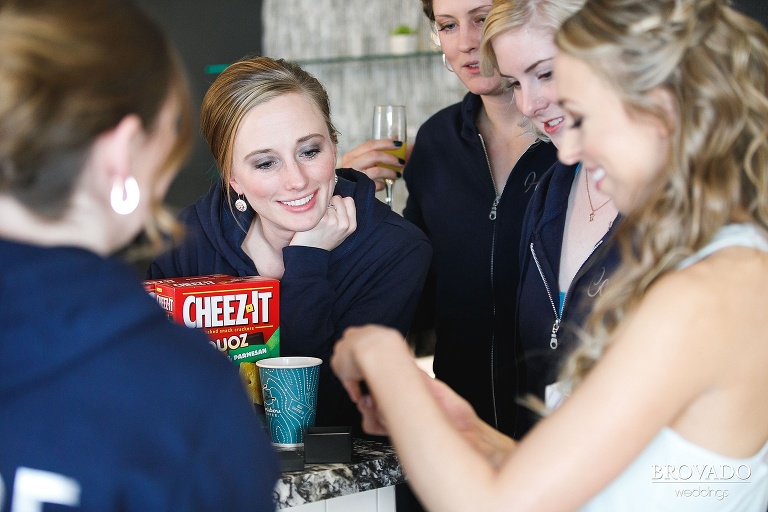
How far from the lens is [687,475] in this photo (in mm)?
1117

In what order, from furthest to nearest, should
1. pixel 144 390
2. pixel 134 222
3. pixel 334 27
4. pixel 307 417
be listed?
pixel 334 27 < pixel 307 417 < pixel 134 222 < pixel 144 390

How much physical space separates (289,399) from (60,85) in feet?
2.44

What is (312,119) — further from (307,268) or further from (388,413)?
(388,413)

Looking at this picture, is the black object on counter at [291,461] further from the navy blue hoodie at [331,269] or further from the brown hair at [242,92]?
the brown hair at [242,92]

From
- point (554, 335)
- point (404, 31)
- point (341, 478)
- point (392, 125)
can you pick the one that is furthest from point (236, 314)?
point (404, 31)

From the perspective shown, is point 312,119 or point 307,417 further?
point 312,119

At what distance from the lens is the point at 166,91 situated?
927mm

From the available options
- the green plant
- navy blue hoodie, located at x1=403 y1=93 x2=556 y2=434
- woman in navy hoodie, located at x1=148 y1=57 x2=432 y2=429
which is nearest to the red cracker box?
woman in navy hoodie, located at x1=148 y1=57 x2=432 y2=429

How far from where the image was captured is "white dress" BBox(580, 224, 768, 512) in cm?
110

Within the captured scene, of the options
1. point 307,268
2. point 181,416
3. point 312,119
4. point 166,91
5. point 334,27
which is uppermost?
point 334,27

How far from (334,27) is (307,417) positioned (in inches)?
111

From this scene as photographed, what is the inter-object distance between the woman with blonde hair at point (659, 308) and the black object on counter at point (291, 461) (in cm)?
26

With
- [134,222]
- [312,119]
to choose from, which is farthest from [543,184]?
[134,222]

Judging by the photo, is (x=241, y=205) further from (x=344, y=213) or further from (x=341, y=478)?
(x=341, y=478)
